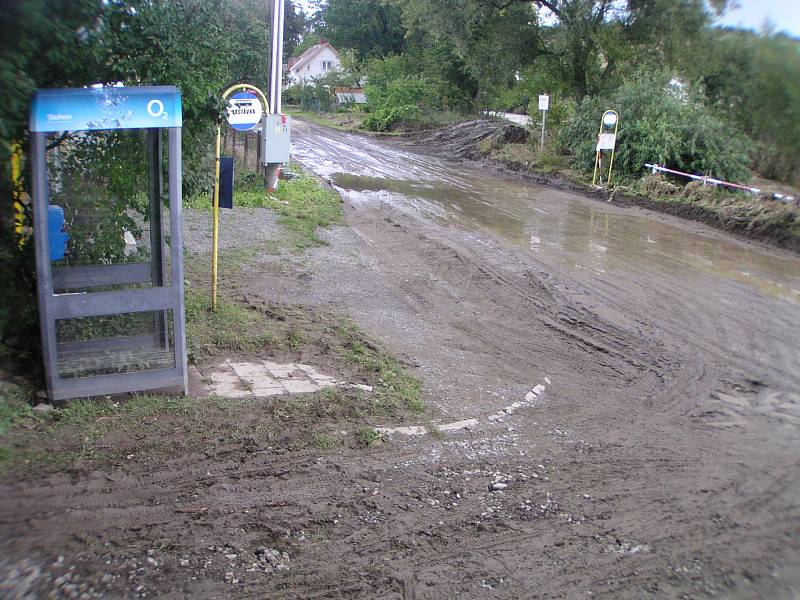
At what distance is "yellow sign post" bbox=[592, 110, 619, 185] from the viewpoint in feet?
73.4

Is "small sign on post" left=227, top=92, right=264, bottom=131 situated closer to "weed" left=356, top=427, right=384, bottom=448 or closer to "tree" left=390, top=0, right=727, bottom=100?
"weed" left=356, top=427, right=384, bottom=448

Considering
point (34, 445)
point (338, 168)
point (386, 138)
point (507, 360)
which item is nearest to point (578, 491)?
point (507, 360)

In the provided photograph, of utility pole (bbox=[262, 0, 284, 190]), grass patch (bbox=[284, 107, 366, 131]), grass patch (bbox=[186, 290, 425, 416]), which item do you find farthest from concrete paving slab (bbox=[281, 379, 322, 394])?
grass patch (bbox=[284, 107, 366, 131])

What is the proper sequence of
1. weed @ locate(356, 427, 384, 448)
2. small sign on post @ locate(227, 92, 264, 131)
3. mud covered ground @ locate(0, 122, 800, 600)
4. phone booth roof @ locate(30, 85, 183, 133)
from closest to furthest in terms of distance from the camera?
mud covered ground @ locate(0, 122, 800, 600), phone booth roof @ locate(30, 85, 183, 133), weed @ locate(356, 427, 384, 448), small sign on post @ locate(227, 92, 264, 131)

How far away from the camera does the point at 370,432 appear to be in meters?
6.06

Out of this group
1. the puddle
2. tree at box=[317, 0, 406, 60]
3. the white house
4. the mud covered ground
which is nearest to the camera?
the mud covered ground

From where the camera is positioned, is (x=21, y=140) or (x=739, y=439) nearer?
(x=21, y=140)

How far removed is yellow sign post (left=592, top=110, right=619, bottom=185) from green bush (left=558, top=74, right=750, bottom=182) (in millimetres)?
360

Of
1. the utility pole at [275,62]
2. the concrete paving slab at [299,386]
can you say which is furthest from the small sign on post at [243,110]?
the utility pole at [275,62]

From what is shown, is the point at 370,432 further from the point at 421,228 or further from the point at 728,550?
the point at 421,228

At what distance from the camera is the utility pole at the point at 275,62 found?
1641 cm

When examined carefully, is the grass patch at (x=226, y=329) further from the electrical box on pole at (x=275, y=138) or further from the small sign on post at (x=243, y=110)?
the electrical box on pole at (x=275, y=138)

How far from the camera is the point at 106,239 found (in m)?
6.54

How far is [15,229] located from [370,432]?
3.63m
